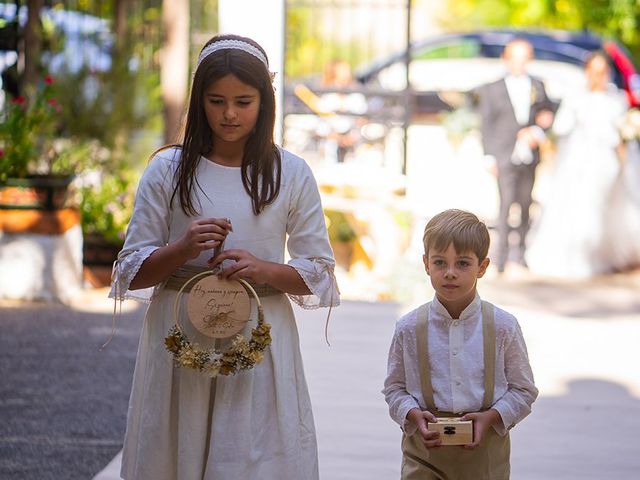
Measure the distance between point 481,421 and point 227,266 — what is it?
0.73 metres

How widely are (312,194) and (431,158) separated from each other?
1334 centimetres

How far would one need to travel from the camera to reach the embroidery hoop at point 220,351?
3129 millimetres

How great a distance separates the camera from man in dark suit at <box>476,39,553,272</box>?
37.6 feet

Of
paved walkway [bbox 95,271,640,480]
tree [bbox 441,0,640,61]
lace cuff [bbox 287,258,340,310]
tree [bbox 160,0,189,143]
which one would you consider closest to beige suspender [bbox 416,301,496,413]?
lace cuff [bbox 287,258,340,310]

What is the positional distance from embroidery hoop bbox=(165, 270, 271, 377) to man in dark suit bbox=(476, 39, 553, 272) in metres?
8.42

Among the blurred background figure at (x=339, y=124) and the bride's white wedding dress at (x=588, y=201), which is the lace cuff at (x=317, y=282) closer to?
the bride's white wedding dress at (x=588, y=201)

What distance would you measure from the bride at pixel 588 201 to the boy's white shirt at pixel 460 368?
878 centimetres

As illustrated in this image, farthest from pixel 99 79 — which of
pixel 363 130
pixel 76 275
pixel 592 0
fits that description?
pixel 592 0

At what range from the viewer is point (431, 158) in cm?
1662

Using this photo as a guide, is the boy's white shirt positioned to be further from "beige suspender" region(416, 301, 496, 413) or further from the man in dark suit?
the man in dark suit

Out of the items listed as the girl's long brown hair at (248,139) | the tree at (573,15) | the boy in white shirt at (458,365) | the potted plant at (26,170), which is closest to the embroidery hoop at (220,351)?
the girl's long brown hair at (248,139)

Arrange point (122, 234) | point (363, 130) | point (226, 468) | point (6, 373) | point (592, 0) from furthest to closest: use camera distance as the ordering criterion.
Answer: point (592, 0)
point (363, 130)
point (122, 234)
point (6, 373)
point (226, 468)

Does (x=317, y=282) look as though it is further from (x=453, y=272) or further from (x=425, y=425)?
(x=425, y=425)

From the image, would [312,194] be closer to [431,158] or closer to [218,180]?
[218,180]
